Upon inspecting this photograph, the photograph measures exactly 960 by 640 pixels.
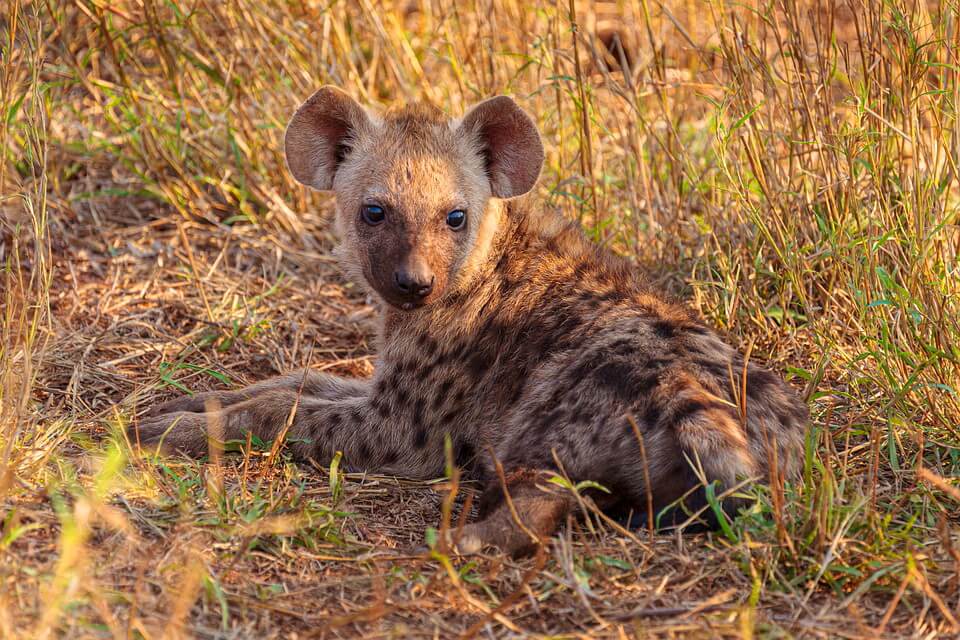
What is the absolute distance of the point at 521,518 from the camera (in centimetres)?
275

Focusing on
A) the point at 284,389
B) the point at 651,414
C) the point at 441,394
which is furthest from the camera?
the point at 284,389

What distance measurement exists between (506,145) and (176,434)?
147 cm

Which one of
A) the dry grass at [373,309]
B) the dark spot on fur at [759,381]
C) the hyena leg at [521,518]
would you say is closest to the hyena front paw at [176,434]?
the dry grass at [373,309]

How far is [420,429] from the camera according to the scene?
11.6 ft

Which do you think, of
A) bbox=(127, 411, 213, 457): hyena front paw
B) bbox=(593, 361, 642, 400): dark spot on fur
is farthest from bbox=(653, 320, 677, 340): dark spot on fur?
bbox=(127, 411, 213, 457): hyena front paw

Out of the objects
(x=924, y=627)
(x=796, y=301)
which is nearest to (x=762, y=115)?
(x=796, y=301)

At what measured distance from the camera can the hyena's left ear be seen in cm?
366

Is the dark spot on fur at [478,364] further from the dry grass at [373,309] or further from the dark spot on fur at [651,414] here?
the dark spot on fur at [651,414]

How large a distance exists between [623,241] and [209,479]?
2.35 m

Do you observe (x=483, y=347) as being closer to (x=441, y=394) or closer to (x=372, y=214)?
(x=441, y=394)

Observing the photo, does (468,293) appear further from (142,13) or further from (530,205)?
(142,13)

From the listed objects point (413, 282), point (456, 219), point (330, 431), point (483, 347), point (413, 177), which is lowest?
point (330, 431)

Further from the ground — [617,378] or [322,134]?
[322,134]

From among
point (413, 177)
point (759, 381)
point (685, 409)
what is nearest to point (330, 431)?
point (413, 177)
